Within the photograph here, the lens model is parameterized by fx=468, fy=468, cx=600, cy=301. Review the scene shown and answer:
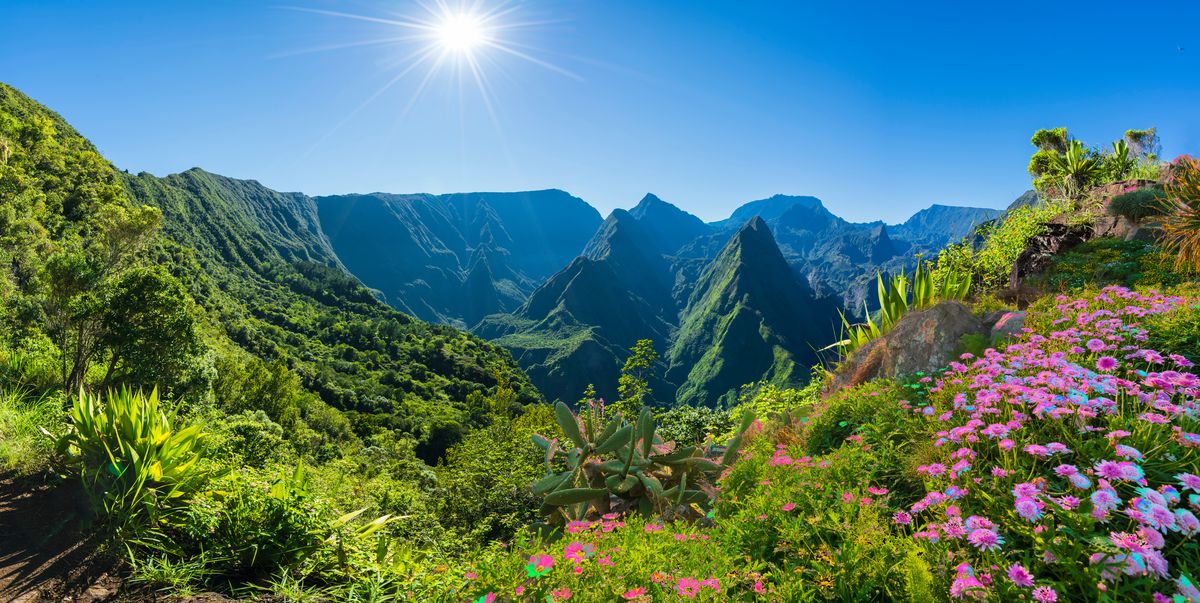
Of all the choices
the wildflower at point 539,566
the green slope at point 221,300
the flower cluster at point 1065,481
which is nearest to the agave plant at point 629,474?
the wildflower at point 539,566

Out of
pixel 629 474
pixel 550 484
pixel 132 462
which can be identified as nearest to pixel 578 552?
pixel 629 474

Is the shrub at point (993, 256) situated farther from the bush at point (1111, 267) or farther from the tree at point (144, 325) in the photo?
the tree at point (144, 325)

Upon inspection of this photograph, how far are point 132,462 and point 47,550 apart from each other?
649 millimetres

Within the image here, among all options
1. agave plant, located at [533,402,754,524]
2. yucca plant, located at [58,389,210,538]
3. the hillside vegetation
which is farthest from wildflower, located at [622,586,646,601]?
yucca plant, located at [58,389,210,538]

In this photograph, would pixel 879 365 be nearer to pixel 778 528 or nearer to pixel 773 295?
pixel 778 528

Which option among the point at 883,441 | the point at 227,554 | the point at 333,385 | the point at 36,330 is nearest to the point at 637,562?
the point at 883,441

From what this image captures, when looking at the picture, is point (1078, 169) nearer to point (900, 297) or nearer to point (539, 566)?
point (900, 297)

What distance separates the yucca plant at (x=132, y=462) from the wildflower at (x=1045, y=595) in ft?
15.9

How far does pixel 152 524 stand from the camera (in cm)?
327

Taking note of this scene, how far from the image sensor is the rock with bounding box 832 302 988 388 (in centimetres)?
532

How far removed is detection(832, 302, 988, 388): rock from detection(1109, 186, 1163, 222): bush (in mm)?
5450

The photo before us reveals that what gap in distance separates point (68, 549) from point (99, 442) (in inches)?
35.6

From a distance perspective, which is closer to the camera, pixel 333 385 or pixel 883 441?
pixel 883 441

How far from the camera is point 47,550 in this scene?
10.6 ft
